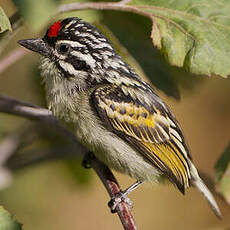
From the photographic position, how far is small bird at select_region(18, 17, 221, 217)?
13.2 ft

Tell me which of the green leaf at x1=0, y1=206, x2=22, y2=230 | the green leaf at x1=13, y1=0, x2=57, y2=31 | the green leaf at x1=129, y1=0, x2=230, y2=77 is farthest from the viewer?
the green leaf at x1=129, y1=0, x2=230, y2=77

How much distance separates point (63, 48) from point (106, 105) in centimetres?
51

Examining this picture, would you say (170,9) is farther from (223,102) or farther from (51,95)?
(223,102)

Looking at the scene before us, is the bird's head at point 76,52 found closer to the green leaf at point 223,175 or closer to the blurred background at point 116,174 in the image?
the blurred background at point 116,174

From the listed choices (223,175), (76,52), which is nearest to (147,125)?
(223,175)

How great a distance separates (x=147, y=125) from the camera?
4262mm

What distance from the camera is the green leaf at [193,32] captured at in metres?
3.44

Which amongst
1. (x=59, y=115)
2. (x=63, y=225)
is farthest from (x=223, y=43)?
(x=63, y=225)

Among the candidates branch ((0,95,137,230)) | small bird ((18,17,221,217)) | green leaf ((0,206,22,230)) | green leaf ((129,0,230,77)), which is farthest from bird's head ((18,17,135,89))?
green leaf ((0,206,22,230))

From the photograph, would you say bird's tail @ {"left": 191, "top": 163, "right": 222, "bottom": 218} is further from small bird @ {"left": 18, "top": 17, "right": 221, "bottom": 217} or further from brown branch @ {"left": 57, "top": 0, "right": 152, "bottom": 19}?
brown branch @ {"left": 57, "top": 0, "right": 152, "bottom": 19}

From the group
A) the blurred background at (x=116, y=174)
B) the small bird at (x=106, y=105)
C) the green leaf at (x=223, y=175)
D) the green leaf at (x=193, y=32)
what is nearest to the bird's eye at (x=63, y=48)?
the small bird at (x=106, y=105)

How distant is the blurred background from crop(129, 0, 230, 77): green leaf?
55 cm

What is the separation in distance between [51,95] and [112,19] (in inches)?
30.8

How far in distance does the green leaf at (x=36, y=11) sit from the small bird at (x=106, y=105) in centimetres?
117
